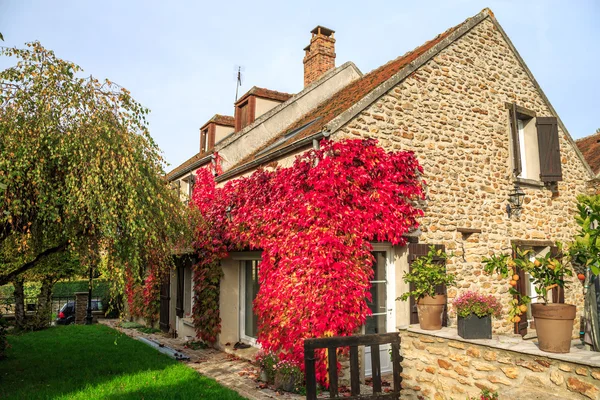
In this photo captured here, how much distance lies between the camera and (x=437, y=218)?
8.61m

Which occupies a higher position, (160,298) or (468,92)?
(468,92)

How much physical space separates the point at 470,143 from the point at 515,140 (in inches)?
53.5

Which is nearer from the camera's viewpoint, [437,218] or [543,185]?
[437,218]

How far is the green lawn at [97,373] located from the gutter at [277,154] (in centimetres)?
440

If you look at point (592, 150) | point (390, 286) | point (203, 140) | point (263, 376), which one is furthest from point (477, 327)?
point (592, 150)

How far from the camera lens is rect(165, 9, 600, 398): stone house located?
26.5ft

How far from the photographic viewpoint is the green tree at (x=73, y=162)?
5793 millimetres

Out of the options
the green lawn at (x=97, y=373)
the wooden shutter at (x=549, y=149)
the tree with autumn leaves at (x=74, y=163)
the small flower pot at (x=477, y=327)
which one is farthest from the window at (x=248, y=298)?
the wooden shutter at (x=549, y=149)

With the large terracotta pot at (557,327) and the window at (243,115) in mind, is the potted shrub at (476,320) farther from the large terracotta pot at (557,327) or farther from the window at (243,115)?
the window at (243,115)

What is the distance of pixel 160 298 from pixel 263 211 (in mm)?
7518

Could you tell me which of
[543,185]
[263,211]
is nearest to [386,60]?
[543,185]

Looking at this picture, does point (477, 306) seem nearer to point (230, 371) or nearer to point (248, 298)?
point (230, 371)

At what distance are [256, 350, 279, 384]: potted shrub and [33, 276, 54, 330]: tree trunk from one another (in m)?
11.0

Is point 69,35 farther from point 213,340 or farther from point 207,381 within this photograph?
point 213,340
